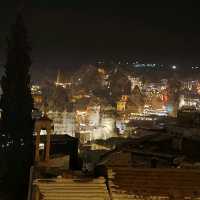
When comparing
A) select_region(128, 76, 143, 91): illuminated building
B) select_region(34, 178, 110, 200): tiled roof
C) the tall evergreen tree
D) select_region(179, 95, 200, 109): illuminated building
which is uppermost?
select_region(128, 76, 143, 91): illuminated building

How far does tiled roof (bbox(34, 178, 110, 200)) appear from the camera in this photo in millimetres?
6715

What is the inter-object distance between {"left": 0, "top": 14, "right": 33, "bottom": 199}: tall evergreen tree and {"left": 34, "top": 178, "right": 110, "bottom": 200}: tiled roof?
27.7 ft

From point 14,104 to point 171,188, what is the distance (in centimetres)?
1165

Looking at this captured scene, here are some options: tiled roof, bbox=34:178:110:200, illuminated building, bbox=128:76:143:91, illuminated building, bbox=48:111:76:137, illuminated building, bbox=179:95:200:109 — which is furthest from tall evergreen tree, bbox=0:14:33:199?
illuminated building, bbox=128:76:143:91

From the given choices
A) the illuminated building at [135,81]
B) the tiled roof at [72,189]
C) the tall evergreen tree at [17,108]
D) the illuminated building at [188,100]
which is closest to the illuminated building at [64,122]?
the illuminated building at [188,100]

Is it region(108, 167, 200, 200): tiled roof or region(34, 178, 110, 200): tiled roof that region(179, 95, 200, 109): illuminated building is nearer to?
region(108, 167, 200, 200): tiled roof

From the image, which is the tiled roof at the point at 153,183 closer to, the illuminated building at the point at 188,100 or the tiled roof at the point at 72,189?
the tiled roof at the point at 72,189

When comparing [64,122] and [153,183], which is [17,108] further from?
[64,122]

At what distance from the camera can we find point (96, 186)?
698cm

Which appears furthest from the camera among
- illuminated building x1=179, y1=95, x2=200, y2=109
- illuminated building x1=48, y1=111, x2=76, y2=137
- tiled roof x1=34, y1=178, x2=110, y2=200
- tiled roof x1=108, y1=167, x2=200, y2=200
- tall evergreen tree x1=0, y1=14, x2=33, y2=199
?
illuminated building x1=179, y1=95, x2=200, y2=109

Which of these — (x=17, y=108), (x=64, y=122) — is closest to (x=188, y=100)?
(x=64, y=122)

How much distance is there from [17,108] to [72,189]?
11.2 meters

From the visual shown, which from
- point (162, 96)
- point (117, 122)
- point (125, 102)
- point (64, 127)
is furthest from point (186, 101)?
point (64, 127)

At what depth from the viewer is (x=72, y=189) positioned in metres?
6.89
